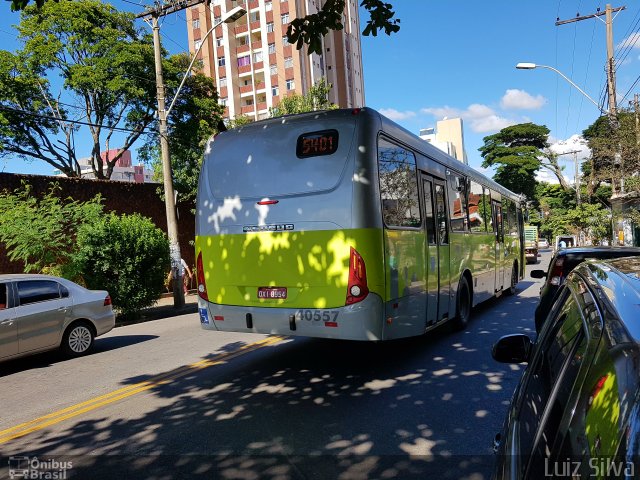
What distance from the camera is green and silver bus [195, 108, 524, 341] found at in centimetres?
560

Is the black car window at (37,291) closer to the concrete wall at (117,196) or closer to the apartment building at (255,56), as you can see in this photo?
the concrete wall at (117,196)

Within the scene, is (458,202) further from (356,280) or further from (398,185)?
(356,280)

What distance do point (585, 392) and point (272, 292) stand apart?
482cm

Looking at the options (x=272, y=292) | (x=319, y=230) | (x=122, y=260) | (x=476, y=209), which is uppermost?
(x=476, y=209)

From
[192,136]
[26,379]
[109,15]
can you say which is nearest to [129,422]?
[26,379]

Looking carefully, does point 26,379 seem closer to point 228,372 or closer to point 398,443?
point 228,372

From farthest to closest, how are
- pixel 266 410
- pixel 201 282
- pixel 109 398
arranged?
pixel 201 282 → pixel 109 398 → pixel 266 410

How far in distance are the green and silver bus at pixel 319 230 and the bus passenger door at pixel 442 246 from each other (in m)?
0.21

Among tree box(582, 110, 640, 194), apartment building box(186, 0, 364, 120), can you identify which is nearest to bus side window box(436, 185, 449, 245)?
tree box(582, 110, 640, 194)

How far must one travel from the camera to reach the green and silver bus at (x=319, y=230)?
560 centimetres

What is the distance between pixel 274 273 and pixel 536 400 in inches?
170

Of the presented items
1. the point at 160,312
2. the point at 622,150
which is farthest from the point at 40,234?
the point at 622,150

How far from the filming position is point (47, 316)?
8.12 meters

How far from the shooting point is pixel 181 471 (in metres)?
3.76
